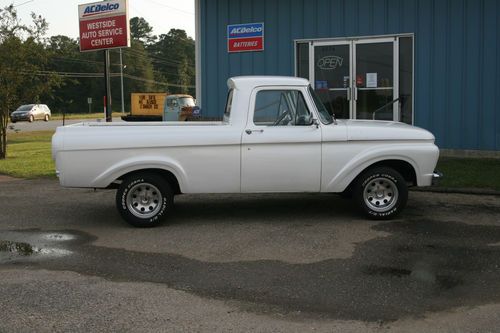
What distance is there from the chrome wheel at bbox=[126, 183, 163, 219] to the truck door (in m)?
1.08

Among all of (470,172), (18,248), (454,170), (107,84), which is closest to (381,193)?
(470,172)

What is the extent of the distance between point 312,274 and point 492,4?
30.6 feet

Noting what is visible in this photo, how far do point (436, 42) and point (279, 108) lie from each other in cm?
683

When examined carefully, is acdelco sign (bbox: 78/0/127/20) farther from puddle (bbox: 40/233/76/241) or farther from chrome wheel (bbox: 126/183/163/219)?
puddle (bbox: 40/233/76/241)

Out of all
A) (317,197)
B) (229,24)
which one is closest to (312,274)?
(317,197)

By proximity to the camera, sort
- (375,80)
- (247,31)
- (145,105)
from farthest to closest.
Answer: (145,105) → (247,31) → (375,80)

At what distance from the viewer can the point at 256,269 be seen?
5.74 m

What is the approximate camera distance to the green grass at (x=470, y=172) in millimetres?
9844

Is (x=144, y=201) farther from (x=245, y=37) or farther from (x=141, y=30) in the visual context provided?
(x=141, y=30)

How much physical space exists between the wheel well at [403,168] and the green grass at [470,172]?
231 cm

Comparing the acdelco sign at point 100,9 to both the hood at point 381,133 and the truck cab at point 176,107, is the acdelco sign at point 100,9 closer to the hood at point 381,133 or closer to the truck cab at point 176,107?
the truck cab at point 176,107

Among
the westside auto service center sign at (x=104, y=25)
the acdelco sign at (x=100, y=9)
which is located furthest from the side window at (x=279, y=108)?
the acdelco sign at (x=100, y=9)

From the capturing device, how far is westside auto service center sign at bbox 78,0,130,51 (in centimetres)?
1590

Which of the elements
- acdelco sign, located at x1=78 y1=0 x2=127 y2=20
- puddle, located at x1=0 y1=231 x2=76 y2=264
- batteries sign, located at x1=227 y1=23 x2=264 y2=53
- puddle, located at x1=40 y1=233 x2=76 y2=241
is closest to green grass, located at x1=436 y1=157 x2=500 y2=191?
batteries sign, located at x1=227 y1=23 x2=264 y2=53
